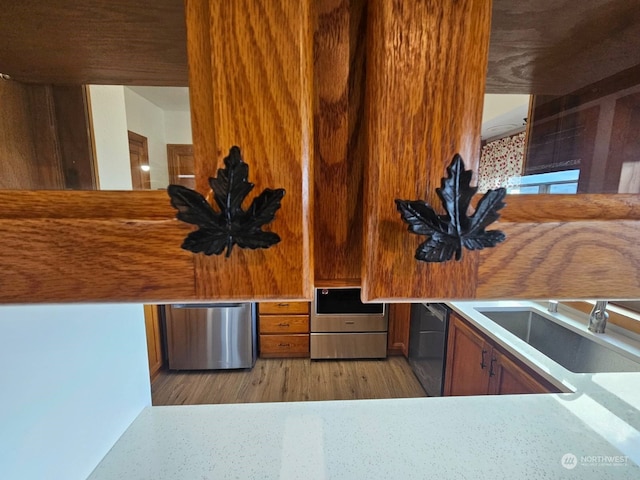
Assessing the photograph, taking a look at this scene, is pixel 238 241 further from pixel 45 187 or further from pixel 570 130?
pixel 570 130

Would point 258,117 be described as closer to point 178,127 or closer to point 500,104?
point 178,127

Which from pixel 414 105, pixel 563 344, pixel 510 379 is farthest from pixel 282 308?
pixel 414 105

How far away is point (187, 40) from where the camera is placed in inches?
8.8

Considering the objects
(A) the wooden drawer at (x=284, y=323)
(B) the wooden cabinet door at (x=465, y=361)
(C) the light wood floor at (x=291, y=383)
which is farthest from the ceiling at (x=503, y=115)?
(A) the wooden drawer at (x=284, y=323)

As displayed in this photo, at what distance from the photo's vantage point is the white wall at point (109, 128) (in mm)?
284

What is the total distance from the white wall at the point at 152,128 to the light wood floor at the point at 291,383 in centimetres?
236

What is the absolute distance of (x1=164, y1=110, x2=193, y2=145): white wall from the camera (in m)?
0.23

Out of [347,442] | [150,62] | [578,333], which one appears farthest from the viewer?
[578,333]

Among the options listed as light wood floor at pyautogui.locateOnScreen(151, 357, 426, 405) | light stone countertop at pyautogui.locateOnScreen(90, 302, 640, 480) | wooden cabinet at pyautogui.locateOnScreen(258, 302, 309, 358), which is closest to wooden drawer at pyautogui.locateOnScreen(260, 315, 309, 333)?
wooden cabinet at pyautogui.locateOnScreen(258, 302, 309, 358)

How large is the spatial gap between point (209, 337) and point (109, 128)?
258cm

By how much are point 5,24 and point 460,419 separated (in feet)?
3.47

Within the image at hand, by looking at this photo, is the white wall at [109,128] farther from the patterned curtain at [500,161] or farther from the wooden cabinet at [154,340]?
the wooden cabinet at [154,340]

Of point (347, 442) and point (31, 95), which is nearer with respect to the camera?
point (31, 95)

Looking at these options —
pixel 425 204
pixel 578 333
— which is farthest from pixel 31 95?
pixel 578 333
